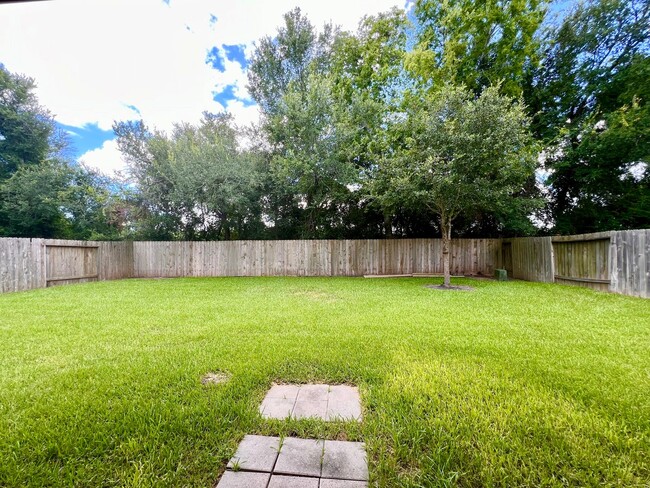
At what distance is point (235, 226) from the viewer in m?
11.8

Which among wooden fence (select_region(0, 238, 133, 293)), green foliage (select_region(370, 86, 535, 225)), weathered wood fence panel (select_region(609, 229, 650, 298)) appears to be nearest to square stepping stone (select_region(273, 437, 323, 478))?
green foliage (select_region(370, 86, 535, 225))

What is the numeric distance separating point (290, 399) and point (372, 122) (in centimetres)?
982

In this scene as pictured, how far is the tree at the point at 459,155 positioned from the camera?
6.30m

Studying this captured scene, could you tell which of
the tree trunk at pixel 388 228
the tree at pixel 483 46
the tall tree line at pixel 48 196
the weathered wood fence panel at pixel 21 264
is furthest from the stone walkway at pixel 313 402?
the tall tree line at pixel 48 196

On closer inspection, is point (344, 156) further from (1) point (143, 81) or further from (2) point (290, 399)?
(2) point (290, 399)

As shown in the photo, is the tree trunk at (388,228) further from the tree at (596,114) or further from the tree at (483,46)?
the tree at (596,114)

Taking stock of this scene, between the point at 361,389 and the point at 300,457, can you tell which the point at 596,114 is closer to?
the point at 361,389

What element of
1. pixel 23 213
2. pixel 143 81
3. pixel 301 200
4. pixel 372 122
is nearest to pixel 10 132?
pixel 23 213

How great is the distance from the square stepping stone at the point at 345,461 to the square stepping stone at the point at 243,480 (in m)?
0.26

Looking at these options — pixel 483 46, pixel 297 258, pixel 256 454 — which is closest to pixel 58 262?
pixel 297 258

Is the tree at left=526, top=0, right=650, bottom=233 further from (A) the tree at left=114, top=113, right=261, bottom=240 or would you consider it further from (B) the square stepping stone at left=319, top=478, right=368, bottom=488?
(B) the square stepping stone at left=319, top=478, right=368, bottom=488

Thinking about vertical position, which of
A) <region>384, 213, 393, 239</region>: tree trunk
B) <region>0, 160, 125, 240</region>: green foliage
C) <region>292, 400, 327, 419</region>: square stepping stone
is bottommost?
<region>292, 400, 327, 419</region>: square stepping stone

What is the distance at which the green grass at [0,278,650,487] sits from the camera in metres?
1.26

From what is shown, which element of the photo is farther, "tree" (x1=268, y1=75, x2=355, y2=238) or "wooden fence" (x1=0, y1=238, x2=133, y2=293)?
"tree" (x1=268, y1=75, x2=355, y2=238)
